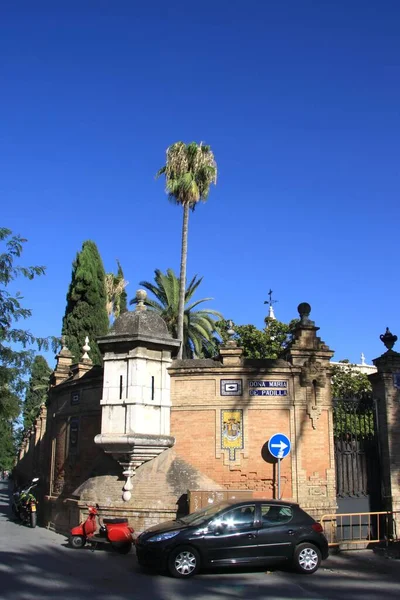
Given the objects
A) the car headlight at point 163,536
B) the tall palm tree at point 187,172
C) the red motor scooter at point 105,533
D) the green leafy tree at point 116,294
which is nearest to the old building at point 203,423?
the red motor scooter at point 105,533

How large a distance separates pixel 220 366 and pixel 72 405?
5.30 metres

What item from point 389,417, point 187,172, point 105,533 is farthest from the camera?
point 187,172

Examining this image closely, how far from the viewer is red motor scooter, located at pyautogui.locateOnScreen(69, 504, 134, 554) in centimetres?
1193

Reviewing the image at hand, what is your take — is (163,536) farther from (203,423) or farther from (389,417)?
(389,417)

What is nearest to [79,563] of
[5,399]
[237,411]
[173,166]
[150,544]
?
[150,544]

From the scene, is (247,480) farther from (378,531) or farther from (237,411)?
(378,531)

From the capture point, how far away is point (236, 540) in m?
10.0

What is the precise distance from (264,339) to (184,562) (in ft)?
85.0

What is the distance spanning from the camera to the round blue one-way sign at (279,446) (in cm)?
1360

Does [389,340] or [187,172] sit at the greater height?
[187,172]

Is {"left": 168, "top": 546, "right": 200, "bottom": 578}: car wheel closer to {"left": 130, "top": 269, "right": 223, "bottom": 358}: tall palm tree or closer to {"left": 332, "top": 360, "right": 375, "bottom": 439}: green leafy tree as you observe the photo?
{"left": 332, "top": 360, "right": 375, "bottom": 439}: green leafy tree

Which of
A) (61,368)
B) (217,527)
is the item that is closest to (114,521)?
(217,527)

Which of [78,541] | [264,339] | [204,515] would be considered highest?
[264,339]

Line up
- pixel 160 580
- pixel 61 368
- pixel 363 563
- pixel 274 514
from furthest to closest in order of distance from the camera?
1. pixel 61 368
2. pixel 363 563
3. pixel 274 514
4. pixel 160 580
